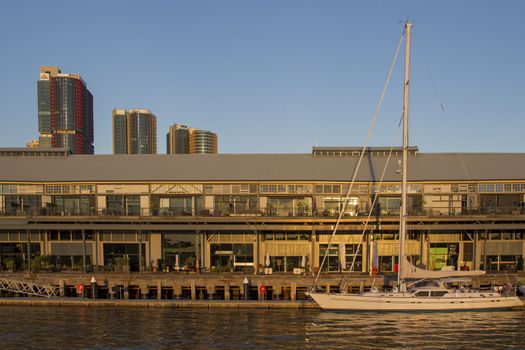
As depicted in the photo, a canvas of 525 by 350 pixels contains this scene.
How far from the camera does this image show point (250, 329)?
2911cm

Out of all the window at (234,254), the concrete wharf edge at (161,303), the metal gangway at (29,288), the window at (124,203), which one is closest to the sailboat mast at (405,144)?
the concrete wharf edge at (161,303)

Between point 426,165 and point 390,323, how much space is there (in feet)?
73.5

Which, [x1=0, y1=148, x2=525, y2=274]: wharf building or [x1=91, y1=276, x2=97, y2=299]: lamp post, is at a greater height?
[x1=0, y1=148, x2=525, y2=274]: wharf building

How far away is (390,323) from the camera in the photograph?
3025 cm

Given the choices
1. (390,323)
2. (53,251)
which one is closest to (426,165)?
(390,323)

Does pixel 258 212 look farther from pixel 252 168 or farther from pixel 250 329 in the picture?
pixel 250 329

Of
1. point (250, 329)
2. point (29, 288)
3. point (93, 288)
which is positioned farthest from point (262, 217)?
point (29, 288)

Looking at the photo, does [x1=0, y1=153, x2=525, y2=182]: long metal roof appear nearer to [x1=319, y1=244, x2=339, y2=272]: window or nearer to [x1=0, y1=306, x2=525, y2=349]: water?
[x1=319, y1=244, x2=339, y2=272]: window

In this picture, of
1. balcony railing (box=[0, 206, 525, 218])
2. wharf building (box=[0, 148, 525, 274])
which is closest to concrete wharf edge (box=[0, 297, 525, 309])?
wharf building (box=[0, 148, 525, 274])

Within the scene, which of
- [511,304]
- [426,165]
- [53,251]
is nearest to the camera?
[511,304]

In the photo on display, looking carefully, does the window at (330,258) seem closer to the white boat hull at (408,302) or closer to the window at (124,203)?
the white boat hull at (408,302)

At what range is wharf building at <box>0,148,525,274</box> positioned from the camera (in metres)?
41.8

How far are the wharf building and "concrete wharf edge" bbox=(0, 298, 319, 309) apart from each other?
5.97 metres

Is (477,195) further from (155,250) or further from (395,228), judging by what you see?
(155,250)
